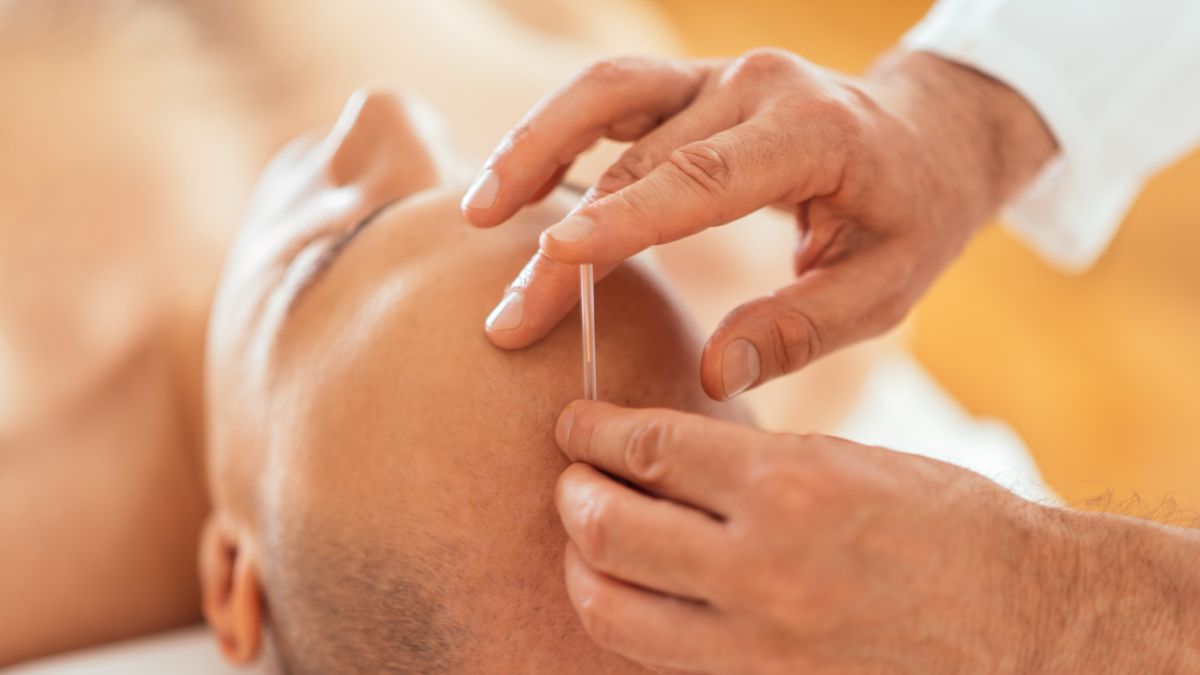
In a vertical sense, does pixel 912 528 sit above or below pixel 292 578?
above

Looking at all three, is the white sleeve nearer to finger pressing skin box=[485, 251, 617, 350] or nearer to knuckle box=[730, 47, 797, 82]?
knuckle box=[730, 47, 797, 82]

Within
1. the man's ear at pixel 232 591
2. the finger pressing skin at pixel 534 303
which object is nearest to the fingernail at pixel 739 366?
the finger pressing skin at pixel 534 303

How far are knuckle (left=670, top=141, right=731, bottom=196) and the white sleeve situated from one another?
0.52 m

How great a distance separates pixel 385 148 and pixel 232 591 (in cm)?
46

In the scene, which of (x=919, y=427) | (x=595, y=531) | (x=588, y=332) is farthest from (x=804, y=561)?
(x=919, y=427)

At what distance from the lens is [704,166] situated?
28.1 inches

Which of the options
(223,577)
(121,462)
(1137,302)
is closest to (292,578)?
(223,577)

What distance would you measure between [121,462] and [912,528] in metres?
0.96

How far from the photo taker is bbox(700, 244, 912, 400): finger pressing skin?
0.77m

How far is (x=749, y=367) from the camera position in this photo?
0.78 metres

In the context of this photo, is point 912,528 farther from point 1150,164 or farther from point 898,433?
point 898,433

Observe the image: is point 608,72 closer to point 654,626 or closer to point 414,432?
point 414,432

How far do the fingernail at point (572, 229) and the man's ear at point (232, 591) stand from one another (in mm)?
494

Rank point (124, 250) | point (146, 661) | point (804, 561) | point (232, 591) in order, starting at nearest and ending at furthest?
point (804, 561)
point (232, 591)
point (146, 661)
point (124, 250)
